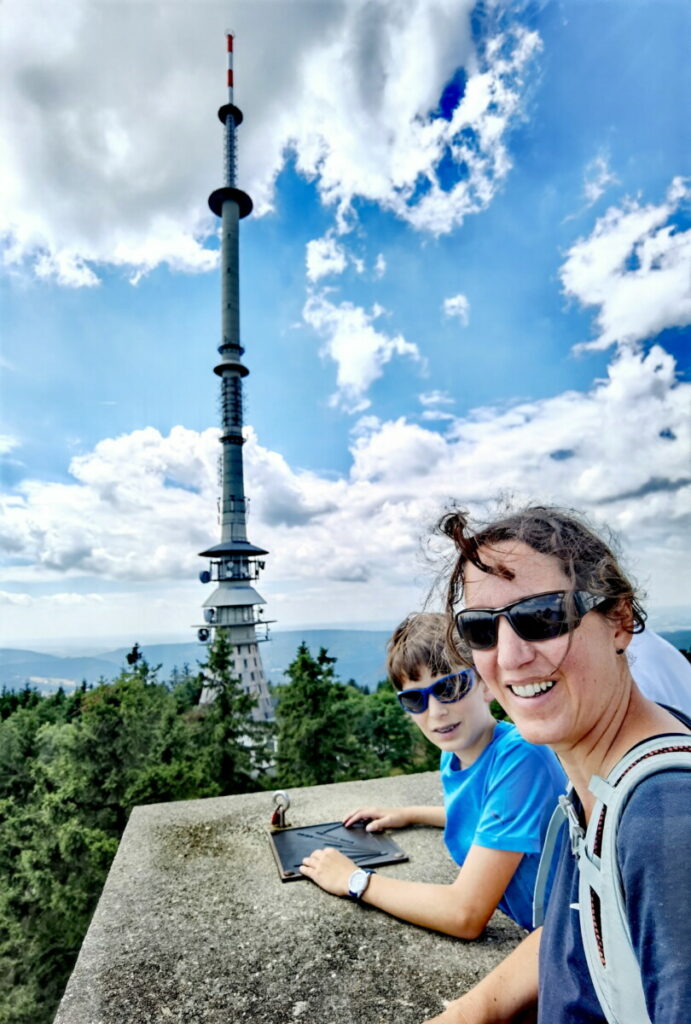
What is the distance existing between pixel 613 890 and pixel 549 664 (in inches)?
14.9

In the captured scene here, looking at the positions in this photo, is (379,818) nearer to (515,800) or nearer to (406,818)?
(406,818)

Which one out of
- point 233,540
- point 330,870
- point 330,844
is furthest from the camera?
point 233,540

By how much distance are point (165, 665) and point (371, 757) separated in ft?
22.4

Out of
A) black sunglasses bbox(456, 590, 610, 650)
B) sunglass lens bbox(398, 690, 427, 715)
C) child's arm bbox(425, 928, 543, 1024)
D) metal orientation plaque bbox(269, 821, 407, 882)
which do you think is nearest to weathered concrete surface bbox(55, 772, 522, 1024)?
metal orientation plaque bbox(269, 821, 407, 882)

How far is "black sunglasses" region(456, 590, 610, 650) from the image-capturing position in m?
1.10

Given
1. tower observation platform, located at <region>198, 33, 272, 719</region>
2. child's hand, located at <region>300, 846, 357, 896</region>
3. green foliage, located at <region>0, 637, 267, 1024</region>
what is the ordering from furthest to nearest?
tower observation platform, located at <region>198, 33, 272, 719</region> < green foliage, located at <region>0, 637, 267, 1024</region> < child's hand, located at <region>300, 846, 357, 896</region>

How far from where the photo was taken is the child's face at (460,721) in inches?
85.7

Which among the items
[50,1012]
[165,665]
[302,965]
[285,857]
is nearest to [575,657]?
[302,965]

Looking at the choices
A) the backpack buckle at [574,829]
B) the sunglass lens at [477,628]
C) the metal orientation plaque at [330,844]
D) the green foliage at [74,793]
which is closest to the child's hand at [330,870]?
the metal orientation plaque at [330,844]

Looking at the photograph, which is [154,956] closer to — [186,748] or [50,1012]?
[50,1012]

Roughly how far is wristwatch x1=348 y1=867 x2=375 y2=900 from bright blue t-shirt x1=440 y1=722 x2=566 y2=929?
2.06 ft

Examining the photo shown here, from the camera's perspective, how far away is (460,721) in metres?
2.18

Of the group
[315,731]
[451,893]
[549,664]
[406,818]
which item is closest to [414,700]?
[451,893]

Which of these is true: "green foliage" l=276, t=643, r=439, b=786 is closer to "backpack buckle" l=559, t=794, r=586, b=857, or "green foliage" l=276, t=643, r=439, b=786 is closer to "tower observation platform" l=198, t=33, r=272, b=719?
"backpack buckle" l=559, t=794, r=586, b=857
